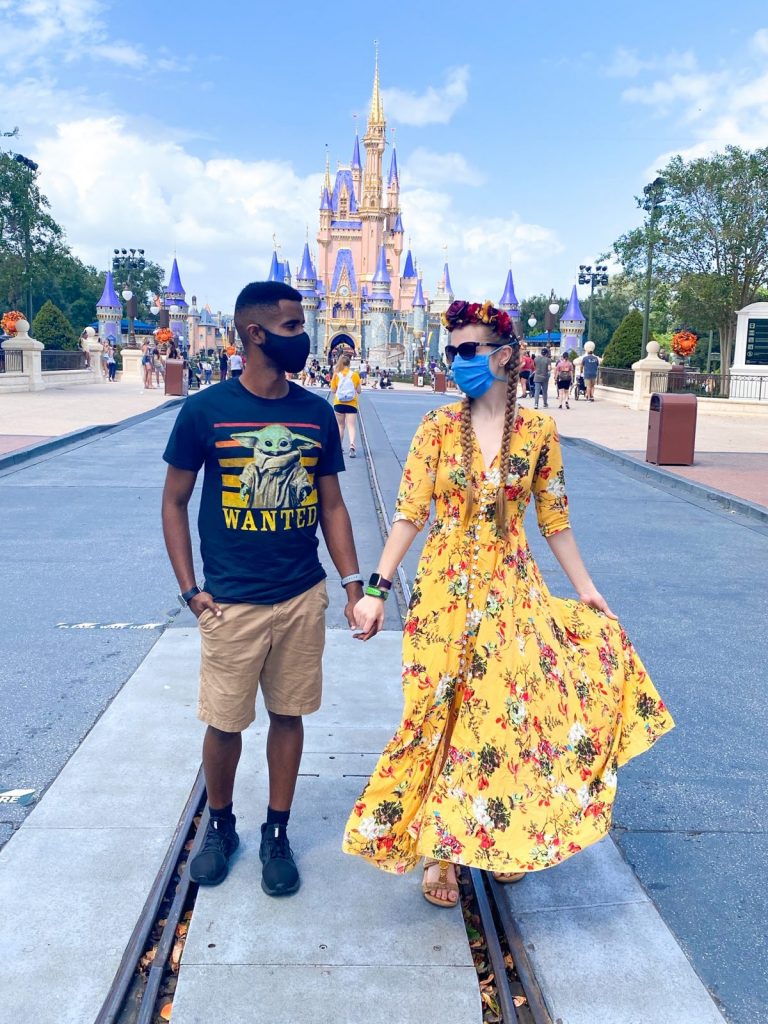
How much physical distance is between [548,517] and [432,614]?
21.7 inches

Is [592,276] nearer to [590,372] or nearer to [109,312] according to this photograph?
[590,372]

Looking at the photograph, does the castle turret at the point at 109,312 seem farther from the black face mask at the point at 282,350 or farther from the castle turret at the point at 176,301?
the black face mask at the point at 282,350

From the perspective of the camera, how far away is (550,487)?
3121 millimetres

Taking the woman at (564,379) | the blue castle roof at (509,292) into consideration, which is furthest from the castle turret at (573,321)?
the woman at (564,379)

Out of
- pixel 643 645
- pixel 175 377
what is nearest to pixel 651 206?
pixel 175 377

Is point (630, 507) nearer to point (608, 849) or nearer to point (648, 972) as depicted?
point (608, 849)

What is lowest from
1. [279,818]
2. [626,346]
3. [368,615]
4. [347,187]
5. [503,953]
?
[503,953]

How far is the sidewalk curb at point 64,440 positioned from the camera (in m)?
13.3

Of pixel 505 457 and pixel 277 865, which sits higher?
pixel 505 457

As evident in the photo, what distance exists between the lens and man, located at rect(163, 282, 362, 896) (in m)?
2.90

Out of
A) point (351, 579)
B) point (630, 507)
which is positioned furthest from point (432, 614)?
point (630, 507)

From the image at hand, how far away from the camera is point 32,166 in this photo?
33344mm

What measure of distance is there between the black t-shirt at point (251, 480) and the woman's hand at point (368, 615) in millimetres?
213

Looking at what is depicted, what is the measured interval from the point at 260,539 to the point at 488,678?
809 millimetres
